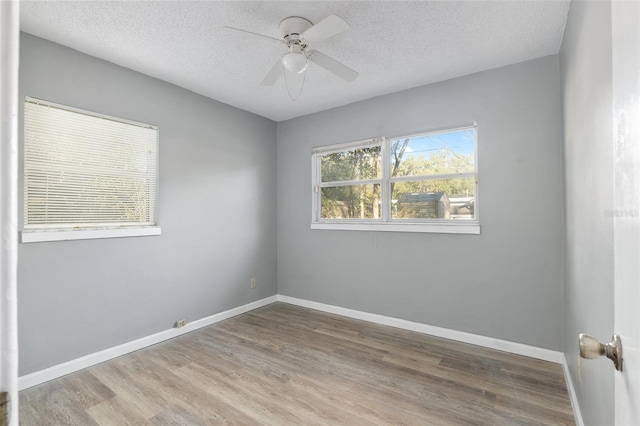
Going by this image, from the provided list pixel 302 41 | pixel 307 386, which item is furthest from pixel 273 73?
pixel 307 386

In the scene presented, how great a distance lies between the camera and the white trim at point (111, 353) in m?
2.23

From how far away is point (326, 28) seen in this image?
1851mm

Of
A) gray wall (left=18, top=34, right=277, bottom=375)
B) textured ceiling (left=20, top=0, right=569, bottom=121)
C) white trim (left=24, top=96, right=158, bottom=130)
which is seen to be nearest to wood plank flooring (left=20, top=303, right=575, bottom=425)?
gray wall (left=18, top=34, right=277, bottom=375)

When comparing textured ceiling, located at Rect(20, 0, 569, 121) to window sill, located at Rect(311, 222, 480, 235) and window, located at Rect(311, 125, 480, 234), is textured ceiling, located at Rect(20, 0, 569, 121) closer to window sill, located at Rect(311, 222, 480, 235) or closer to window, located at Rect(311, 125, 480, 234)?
window, located at Rect(311, 125, 480, 234)

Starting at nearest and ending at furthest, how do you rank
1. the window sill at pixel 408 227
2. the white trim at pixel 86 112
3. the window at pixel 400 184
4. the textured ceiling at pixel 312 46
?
1. the textured ceiling at pixel 312 46
2. the white trim at pixel 86 112
3. the window sill at pixel 408 227
4. the window at pixel 400 184

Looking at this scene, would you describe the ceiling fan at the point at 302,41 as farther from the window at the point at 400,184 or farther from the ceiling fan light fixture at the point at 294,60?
the window at the point at 400,184

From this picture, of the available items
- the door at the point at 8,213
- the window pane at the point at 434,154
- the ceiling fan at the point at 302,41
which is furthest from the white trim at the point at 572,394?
the ceiling fan at the point at 302,41

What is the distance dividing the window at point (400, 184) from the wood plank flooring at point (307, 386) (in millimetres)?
1202

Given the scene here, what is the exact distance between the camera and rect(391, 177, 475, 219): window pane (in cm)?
302

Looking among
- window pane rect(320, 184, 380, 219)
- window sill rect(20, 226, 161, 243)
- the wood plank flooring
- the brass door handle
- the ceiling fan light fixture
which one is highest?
the ceiling fan light fixture

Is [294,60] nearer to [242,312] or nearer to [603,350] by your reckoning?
[603,350]

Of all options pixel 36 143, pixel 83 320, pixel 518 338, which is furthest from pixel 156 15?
pixel 518 338

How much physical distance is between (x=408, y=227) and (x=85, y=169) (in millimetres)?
2998

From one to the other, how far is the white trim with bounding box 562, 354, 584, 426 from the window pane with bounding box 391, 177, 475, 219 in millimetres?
1356
